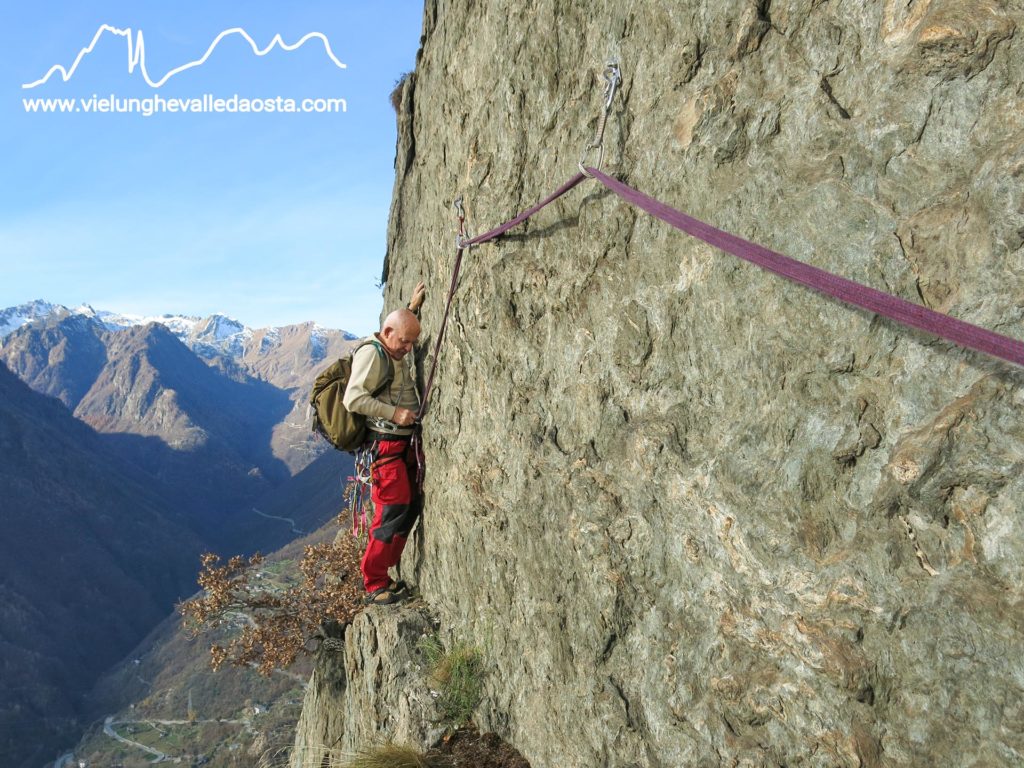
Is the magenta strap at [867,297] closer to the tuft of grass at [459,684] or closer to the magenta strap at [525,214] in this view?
the magenta strap at [525,214]

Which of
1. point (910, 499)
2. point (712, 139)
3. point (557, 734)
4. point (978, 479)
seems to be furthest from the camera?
point (557, 734)

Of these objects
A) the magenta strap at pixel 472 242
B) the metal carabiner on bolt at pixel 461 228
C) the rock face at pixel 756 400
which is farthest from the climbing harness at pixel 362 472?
the metal carabiner on bolt at pixel 461 228

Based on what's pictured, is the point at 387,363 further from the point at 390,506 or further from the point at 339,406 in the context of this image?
the point at 390,506

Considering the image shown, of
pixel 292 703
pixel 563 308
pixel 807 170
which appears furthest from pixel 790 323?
pixel 292 703

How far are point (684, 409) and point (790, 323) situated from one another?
3.20ft

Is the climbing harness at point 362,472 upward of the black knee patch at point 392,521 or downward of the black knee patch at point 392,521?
upward

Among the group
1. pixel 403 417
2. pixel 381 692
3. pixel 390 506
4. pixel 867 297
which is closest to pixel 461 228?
pixel 403 417

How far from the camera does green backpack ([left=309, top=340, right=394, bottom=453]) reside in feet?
27.1

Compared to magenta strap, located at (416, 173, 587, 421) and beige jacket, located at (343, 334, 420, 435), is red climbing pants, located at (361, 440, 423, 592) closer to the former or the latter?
beige jacket, located at (343, 334, 420, 435)

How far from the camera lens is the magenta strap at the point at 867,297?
3.02 m

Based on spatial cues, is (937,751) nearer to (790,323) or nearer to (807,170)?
(790,323)

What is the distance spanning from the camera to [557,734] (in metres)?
5.97

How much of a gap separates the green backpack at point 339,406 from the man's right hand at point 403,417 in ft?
1.07

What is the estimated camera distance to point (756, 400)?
4.52m
